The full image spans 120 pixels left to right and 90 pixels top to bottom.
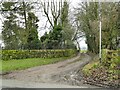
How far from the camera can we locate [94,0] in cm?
785

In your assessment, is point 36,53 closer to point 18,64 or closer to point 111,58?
point 18,64

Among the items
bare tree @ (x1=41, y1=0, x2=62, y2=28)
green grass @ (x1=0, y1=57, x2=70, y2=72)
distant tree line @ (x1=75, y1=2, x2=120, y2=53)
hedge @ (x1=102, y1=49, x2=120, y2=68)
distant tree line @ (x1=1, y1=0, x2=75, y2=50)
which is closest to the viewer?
hedge @ (x1=102, y1=49, x2=120, y2=68)

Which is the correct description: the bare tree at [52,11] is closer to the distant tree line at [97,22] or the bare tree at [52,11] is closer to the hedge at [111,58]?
the distant tree line at [97,22]

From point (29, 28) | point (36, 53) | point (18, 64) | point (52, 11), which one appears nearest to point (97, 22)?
point (36, 53)

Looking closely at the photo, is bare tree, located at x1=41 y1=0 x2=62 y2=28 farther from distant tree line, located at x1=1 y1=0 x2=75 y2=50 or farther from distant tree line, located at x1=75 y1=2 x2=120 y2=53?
distant tree line, located at x1=75 y1=2 x2=120 y2=53

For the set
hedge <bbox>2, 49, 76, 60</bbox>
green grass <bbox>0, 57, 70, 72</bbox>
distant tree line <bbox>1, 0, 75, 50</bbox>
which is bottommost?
green grass <bbox>0, 57, 70, 72</bbox>

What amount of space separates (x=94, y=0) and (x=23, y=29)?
3.26m

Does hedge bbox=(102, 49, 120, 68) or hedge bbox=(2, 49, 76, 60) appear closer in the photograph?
hedge bbox=(102, 49, 120, 68)

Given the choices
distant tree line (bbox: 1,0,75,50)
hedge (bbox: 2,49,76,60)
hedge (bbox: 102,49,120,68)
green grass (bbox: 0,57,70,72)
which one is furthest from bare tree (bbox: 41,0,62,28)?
hedge (bbox: 102,49,120,68)

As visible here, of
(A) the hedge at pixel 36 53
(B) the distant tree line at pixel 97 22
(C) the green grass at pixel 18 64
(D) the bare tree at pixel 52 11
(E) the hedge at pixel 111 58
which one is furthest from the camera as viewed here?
(D) the bare tree at pixel 52 11

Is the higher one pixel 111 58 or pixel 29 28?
pixel 29 28

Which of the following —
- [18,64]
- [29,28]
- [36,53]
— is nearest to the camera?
[18,64]

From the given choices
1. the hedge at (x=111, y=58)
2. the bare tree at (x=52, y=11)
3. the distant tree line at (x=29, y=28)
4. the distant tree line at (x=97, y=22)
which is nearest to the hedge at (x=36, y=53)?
the distant tree line at (x=29, y=28)

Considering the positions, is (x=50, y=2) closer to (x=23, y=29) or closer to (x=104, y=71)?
(x=23, y=29)
